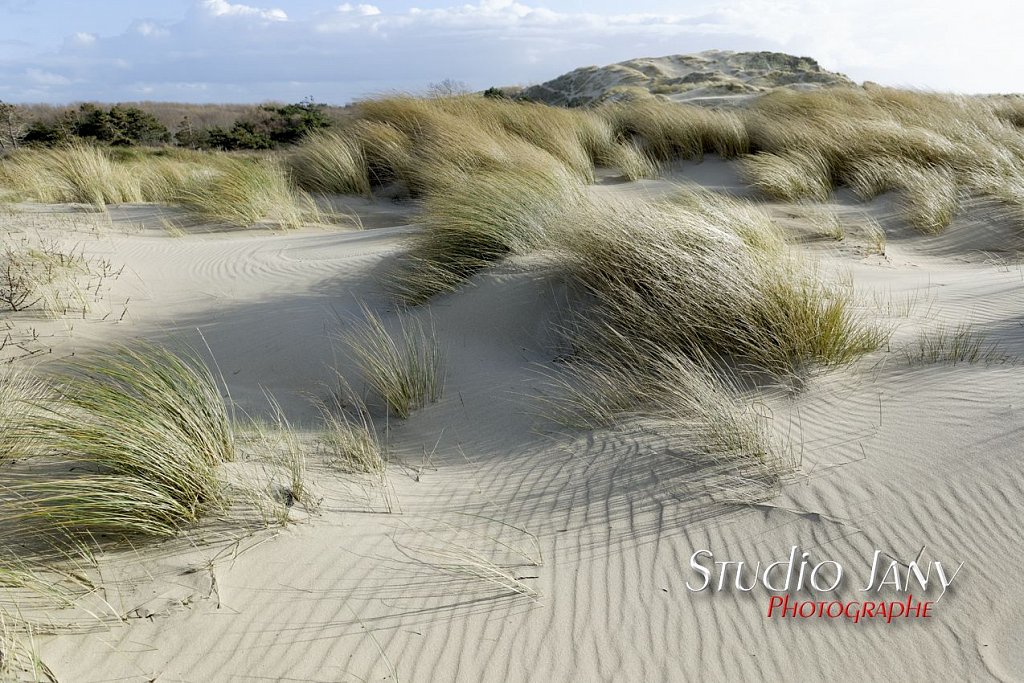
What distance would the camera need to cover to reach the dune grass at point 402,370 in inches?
166

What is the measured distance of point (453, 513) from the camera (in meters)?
3.01

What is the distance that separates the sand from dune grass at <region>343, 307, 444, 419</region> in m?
0.12

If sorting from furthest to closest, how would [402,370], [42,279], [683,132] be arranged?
[683,132]
[42,279]
[402,370]

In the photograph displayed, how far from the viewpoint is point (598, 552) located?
2.69 metres

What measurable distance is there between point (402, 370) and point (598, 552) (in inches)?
77.8

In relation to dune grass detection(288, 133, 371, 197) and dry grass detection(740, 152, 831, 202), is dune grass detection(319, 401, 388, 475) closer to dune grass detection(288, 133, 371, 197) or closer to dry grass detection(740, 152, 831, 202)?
dry grass detection(740, 152, 831, 202)

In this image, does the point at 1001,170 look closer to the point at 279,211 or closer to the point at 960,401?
the point at 960,401

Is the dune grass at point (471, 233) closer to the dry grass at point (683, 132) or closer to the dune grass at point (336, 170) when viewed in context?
the dune grass at point (336, 170)

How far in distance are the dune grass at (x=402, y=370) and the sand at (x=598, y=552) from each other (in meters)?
0.12

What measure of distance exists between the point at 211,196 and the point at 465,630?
8.15 meters

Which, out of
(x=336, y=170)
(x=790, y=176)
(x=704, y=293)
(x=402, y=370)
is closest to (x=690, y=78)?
(x=790, y=176)

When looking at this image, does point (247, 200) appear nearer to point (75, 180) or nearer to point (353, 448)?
point (75, 180)

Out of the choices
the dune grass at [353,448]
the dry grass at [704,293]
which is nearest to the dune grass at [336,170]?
the dry grass at [704,293]

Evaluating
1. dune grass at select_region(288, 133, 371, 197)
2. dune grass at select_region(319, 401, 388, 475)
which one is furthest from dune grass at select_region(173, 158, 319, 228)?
dune grass at select_region(319, 401, 388, 475)
